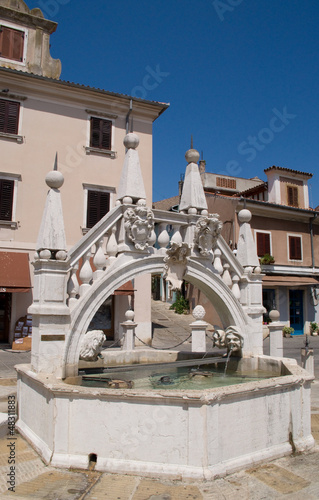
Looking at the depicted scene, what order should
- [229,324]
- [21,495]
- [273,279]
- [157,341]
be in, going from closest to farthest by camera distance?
[21,495]
[229,324]
[157,341]
[273,279]

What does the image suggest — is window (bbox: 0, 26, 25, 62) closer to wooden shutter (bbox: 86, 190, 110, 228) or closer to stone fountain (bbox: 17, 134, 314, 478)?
wooden shutter (bbox: 86, 190, 110, 228)

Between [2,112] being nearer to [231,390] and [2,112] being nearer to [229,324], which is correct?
[229,324]

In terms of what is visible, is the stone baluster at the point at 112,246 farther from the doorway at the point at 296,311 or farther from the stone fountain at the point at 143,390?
the doorway at the point at 296,311

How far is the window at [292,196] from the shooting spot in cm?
2586

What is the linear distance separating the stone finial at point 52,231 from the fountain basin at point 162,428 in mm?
1534

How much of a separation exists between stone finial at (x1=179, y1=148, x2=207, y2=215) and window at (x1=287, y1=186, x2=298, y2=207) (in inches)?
804

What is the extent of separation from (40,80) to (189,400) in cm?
1668

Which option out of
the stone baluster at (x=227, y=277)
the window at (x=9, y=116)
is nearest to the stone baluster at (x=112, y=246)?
the stone baluster at (x=227, y=277)

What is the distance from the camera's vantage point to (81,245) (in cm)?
561

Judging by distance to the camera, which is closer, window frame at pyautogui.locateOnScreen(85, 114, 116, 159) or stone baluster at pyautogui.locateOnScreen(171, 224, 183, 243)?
stone baluster at pyautogui.locateOnScreen(171, 224, 183, 243)

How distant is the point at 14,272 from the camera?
15984 mm

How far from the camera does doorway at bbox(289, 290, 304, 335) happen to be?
24.2 m

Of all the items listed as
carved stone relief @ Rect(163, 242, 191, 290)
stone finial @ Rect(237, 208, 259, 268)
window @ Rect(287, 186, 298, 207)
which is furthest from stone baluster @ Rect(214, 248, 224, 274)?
window @ Rect(287, 186, 298, 207)

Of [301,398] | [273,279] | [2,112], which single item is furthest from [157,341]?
[301,398]
